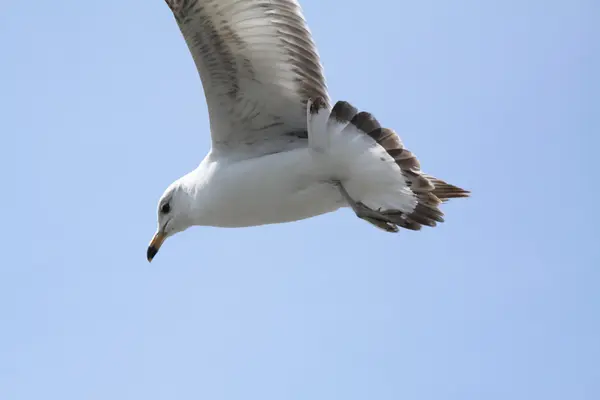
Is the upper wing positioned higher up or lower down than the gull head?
higher up

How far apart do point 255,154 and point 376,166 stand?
106cm

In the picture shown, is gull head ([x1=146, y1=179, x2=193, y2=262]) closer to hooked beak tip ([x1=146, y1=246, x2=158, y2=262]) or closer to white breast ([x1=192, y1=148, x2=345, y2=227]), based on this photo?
hooked beak tip ([x1=146, y1=246, x2=158, y2=262])

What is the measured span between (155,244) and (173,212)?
16.8 inches

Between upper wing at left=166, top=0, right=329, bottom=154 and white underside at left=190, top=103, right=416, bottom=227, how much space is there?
262 millimetres

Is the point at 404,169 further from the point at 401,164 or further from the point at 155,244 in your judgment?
the point at 155,244

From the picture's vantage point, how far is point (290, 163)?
28.0 ft

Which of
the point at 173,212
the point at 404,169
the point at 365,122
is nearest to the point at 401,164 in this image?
the point at 404,169

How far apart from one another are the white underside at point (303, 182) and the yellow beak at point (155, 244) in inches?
24.5

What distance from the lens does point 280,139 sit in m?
8.83

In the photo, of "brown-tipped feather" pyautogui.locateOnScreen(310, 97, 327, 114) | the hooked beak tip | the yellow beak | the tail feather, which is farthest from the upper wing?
the hooked beak tip

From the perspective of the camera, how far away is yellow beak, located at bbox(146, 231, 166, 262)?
9664mm

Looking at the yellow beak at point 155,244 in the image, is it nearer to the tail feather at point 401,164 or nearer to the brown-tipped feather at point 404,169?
the tail feather at point 401,164

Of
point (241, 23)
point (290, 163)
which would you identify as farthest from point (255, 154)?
point (241, 23)

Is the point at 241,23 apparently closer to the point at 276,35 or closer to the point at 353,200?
the point at 276,35
